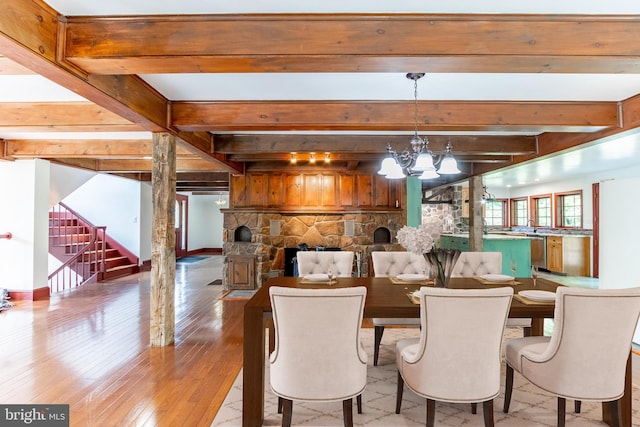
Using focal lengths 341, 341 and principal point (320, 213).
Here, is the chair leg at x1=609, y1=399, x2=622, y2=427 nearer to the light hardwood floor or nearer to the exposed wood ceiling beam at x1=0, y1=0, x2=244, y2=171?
the light hardwood floor

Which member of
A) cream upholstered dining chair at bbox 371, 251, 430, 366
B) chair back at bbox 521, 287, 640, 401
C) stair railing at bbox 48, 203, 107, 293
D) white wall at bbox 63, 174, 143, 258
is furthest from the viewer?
white wall at bbox 63, 174, 143, 258

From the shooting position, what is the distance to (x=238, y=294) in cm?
604

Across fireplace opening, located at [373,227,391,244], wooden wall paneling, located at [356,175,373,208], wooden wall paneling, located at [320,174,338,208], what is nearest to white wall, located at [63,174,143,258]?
wooden wall paneling, located at [320,174,338,208]

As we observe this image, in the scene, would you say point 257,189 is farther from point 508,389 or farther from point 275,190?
point 508,389

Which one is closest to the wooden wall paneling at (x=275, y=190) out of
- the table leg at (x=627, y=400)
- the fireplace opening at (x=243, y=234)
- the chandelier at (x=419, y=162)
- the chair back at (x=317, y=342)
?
the fireplace opening at (x=243, y=234)

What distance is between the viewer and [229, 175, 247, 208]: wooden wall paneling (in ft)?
21.9

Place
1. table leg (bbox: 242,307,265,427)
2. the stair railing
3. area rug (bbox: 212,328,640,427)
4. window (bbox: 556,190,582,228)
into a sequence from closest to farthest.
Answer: table leg (bbox: 242,307,265,427) → area rug (bbox: 212,328,640,427) → the stair railing → window (bbox: 556,190,582,228)

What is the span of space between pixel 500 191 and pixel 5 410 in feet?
37.7

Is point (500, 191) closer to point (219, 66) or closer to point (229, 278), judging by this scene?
point (229, 278)

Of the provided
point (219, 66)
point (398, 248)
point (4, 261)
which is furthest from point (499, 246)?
point (4, 261)

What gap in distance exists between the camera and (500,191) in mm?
10562

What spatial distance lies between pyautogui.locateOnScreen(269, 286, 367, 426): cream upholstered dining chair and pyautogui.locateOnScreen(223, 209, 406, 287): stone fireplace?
468cm

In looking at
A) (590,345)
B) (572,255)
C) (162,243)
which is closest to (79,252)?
(162,243)

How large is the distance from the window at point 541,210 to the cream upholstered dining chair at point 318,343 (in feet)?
30.6
